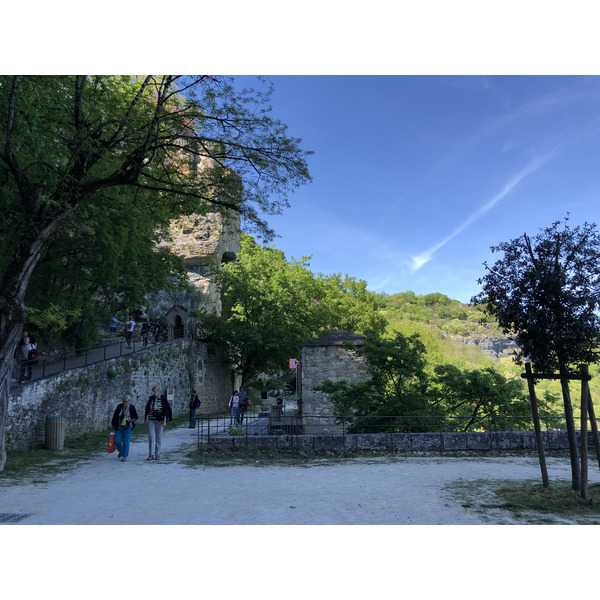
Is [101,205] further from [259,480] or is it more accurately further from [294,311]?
[294,311]

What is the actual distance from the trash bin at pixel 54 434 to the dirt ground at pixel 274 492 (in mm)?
2229

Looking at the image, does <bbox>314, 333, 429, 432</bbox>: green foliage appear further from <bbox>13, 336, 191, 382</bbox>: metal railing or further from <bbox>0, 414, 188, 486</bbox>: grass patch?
<bbox>13, 336, 191, 382</bbox>: metal railing

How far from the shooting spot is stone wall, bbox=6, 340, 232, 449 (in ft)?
37.2

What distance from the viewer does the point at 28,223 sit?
852 cm

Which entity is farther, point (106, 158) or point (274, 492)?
point (106, 158)

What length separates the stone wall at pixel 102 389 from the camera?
11330mm

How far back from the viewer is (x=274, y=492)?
646cm

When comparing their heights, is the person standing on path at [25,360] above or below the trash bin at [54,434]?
above

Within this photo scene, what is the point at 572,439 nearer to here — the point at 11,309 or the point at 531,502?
the point at 531,502

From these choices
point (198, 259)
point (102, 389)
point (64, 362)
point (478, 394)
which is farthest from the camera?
point (198, 259)

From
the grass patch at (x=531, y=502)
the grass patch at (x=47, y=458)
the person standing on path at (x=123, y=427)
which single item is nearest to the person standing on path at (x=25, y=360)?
the grass patch at (x=47, y=458)

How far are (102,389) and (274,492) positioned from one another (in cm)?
1167

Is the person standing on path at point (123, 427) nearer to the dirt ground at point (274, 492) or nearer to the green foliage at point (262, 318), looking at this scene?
the dirt ground at point (274, 492)

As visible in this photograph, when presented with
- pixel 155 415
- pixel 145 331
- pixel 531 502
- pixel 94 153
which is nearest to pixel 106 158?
pixel 94 153
